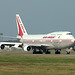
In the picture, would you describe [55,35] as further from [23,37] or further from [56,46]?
[23,37]

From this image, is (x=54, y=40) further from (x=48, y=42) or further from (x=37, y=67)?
(x=37, y=67)

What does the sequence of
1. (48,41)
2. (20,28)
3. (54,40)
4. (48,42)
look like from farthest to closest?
A: (20,28) → (48,42) → (48,41) → (54,40)

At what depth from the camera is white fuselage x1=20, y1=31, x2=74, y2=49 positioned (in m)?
80.2

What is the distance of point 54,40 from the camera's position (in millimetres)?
82188

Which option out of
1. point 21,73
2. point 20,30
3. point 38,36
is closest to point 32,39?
point 38,36

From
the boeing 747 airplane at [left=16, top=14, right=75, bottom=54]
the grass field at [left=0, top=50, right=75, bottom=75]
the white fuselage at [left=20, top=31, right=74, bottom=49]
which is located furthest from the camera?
the boeing 747 airplane at [left=16, top=14, right=75, bottom=54]

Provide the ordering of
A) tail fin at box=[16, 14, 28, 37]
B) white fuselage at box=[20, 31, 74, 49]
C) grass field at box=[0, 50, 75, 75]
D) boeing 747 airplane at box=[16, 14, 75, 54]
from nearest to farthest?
grass field at box=[0, 50, 75, 75], white fuselage at box=[20, 31, 74, 49], boeing 747 airplane at box=[16, 14, 75, 54], tail fin at box=[16, 14, 28, 37]

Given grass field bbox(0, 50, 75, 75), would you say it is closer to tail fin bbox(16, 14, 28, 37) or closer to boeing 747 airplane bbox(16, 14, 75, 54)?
boeing 747 airplane bbox(16, 14, 75, 54)

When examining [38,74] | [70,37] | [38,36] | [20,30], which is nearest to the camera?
[38,74]

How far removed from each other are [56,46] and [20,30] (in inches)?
641

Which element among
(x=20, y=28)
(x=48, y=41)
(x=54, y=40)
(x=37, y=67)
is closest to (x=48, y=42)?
(x=48, y=41)

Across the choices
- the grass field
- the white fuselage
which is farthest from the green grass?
the white fuselage

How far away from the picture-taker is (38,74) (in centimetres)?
2814

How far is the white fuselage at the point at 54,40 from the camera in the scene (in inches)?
3159
